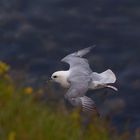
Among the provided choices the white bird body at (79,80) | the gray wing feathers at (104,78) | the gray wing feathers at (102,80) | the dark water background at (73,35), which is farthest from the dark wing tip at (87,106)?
the dark water background at (73,35)

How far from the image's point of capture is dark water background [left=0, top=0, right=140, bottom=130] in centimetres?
1494

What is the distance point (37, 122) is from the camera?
20.0 feet

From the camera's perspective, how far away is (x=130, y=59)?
15.4 meters

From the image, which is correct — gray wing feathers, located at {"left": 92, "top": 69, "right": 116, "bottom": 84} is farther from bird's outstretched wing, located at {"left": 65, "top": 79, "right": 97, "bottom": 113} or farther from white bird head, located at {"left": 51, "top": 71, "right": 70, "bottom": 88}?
bird's outstretched wing, located at {"left": 65, "top": 79, "right": 97, "bottom": 113}

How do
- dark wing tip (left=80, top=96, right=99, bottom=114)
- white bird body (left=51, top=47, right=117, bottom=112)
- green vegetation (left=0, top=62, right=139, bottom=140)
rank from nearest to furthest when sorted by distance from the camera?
green vegetation (left=0, top=62, right=139, bottom=140), dark wing tip (left=80, top=96, right=99, bottom=114), white bird body (left=51, top=47, right=117, bottom=112)

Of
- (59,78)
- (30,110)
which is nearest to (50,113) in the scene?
(30,110)

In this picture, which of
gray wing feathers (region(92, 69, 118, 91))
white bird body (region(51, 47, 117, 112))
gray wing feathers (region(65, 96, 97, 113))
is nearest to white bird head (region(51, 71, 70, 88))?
white bird body (region(51, 47, 117, 112))

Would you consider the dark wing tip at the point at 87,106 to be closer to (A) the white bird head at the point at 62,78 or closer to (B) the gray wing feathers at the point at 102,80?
(A) the white bird head at the point at 62,78

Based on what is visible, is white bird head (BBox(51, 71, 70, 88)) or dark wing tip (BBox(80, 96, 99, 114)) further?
white bird head (BBox(51, 71, 70, 88))

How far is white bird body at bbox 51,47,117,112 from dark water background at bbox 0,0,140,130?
10.5ft

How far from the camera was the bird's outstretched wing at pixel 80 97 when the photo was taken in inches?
322

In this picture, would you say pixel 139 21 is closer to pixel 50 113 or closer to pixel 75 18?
pixel 75 18

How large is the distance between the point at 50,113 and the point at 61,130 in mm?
481

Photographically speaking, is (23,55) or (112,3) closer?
(23,55)
